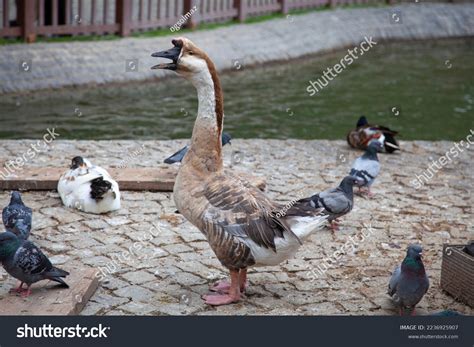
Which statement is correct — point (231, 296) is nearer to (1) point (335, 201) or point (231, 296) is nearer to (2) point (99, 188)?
(1) point (335, 201)

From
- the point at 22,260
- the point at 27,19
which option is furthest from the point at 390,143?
the point at 27,19

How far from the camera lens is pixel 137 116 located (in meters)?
16.0

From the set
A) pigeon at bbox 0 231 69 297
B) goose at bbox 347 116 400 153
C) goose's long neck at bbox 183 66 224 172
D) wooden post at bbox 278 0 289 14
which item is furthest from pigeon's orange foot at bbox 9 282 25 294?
wooden post at bbox 278 0 289 14

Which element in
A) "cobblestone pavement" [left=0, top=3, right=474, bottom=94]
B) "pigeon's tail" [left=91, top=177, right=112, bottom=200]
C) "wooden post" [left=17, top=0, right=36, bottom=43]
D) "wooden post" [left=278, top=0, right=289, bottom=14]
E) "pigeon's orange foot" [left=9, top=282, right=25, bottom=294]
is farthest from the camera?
"wooden post" [left=278, top=0, right=289, bottom=14]

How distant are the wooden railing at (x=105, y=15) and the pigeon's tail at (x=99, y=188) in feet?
24.0

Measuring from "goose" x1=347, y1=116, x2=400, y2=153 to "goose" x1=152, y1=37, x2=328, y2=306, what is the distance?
17.9ft

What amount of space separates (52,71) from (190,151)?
10382 mm

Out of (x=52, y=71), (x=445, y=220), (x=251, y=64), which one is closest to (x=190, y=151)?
(x=445, y=220)

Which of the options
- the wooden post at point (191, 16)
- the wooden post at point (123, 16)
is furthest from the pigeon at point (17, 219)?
the wooden post at point (191, 16)

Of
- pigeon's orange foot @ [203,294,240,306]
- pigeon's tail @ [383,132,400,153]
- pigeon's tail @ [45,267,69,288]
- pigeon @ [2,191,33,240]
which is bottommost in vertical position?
pigeon's orange foot @ [203,294,240,306]

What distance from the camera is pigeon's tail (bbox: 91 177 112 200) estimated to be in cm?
895

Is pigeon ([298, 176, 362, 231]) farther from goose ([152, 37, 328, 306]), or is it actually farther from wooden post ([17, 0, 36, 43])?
wooden post ([17, 0, 36, 43])

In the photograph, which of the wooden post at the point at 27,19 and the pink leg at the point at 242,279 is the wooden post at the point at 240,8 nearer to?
the wooden post at the point at 27,19
